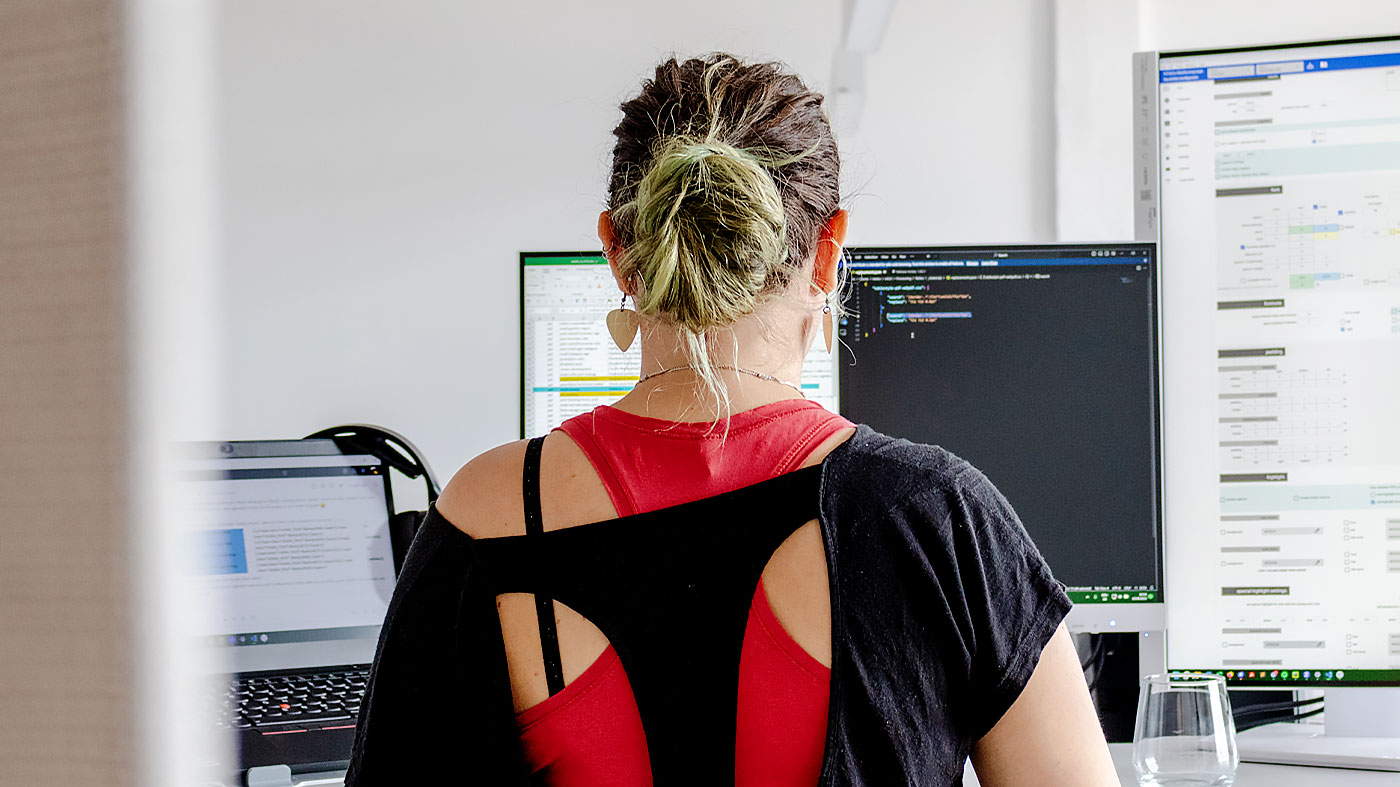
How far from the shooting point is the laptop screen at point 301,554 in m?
1.54

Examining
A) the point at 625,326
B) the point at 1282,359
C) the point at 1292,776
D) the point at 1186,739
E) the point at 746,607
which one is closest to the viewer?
the point at 746,607

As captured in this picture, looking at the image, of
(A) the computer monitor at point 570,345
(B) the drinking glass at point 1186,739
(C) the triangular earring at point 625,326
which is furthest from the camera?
(A) the computer monitor at point 570,345

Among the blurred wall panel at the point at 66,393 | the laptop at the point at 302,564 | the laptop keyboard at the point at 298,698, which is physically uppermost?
the blurred wall panel at the point at 66,393

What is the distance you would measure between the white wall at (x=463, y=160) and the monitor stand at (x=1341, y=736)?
104 centimetres

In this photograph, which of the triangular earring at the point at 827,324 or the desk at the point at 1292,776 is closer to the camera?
the triangular earring at the point at 827,324

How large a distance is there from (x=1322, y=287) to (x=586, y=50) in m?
1.41

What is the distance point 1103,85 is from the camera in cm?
228

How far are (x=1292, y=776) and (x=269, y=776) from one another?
1162 mm

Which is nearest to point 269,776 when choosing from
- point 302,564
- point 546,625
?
point 302,564

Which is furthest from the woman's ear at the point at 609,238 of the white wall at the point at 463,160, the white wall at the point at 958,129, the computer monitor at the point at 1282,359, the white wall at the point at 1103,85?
the white wall at the point at 1103,85

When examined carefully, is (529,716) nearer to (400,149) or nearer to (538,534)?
(538,534)

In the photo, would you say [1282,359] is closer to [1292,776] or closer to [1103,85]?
[1292,776]

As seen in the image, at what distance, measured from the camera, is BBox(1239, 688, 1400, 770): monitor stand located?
55.1 inches

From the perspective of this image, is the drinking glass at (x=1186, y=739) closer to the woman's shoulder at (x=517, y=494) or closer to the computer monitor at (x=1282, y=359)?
the computer monitor at (x=1282, y=359)
